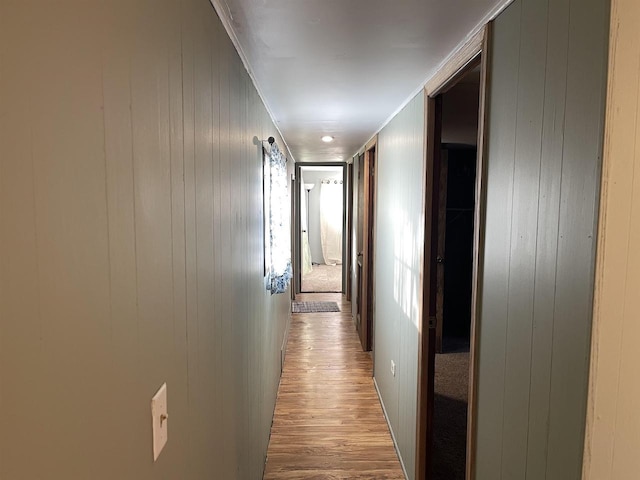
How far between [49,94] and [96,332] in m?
0.30

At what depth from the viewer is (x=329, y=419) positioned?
3055 millimetres

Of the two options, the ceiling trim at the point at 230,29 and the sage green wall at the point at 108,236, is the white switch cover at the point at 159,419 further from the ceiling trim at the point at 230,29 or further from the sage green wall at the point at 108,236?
the ceiling trim at the point at 230,29

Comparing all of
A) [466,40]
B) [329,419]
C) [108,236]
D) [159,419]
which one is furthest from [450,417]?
[108,236]

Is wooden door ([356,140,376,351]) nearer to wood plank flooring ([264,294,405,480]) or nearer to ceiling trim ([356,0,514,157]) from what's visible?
wood plank flooring ([264,294,405,480])

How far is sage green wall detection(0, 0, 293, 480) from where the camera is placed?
409 millimetres

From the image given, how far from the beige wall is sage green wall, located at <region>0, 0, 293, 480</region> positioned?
86 centimetres

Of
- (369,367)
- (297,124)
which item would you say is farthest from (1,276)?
(369,367)

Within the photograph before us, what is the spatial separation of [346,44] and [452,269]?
3.72m

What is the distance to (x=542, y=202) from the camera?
3.33 ft

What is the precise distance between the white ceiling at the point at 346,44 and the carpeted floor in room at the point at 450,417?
87.4 inches

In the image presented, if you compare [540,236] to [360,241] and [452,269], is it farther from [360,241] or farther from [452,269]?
[452,269]

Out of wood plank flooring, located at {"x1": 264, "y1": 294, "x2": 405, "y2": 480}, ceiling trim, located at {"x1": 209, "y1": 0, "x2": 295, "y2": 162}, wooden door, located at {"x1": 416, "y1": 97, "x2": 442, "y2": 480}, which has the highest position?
ceiling trim, located at {"x1": 209, "y1": 0, "x2": 295, "y2": 162}

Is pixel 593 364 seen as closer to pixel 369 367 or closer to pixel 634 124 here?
pixel 634 124

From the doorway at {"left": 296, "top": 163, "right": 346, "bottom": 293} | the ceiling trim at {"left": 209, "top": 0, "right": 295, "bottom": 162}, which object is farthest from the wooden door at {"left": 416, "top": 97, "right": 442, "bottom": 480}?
the doorway at {"left": 296, "top": 163, "right": 346, "bottom": 293}
